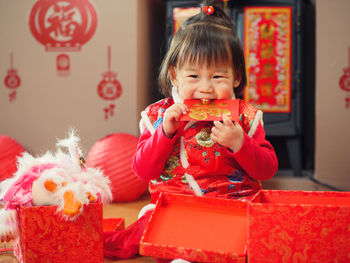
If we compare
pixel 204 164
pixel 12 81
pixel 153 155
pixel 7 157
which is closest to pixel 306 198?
pixel 204 164

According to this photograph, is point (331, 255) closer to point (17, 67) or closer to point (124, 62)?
point (124, 62)

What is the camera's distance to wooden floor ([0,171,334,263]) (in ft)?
3.85

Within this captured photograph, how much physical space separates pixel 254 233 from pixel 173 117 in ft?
1.20

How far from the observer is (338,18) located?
2.43 metres

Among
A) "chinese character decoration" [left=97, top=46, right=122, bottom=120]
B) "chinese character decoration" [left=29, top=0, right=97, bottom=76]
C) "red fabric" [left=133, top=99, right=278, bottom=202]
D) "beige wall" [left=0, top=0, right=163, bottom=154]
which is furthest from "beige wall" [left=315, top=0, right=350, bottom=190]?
"red fabric" [left=133, top=99, right=278, bottom=202]

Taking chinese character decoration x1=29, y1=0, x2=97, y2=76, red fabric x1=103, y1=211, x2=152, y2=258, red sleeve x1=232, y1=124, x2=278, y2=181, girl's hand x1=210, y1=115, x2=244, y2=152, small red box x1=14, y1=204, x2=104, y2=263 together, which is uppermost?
chinese character decoration x1=29, y1=0, x2=97, y2=76

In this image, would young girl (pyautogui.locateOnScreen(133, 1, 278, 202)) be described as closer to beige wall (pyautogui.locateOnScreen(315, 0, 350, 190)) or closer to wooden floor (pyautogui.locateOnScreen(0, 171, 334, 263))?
wooden floor (pyautogui.locateOnScreen(0, 171, 334, 263))

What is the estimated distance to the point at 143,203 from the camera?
2.01 metres

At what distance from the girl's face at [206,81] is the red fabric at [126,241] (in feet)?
1.20

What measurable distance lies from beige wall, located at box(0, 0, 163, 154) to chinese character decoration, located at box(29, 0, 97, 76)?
0.03 metres

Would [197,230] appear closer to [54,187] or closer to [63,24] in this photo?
[54,187]

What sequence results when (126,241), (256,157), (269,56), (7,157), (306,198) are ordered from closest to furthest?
1. (306,198)
2. (256,157)
3. (126,241)
4. (7,157)
5. (269,56)

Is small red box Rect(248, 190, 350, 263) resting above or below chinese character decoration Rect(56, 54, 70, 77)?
below

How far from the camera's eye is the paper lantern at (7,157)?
6.73 ft
